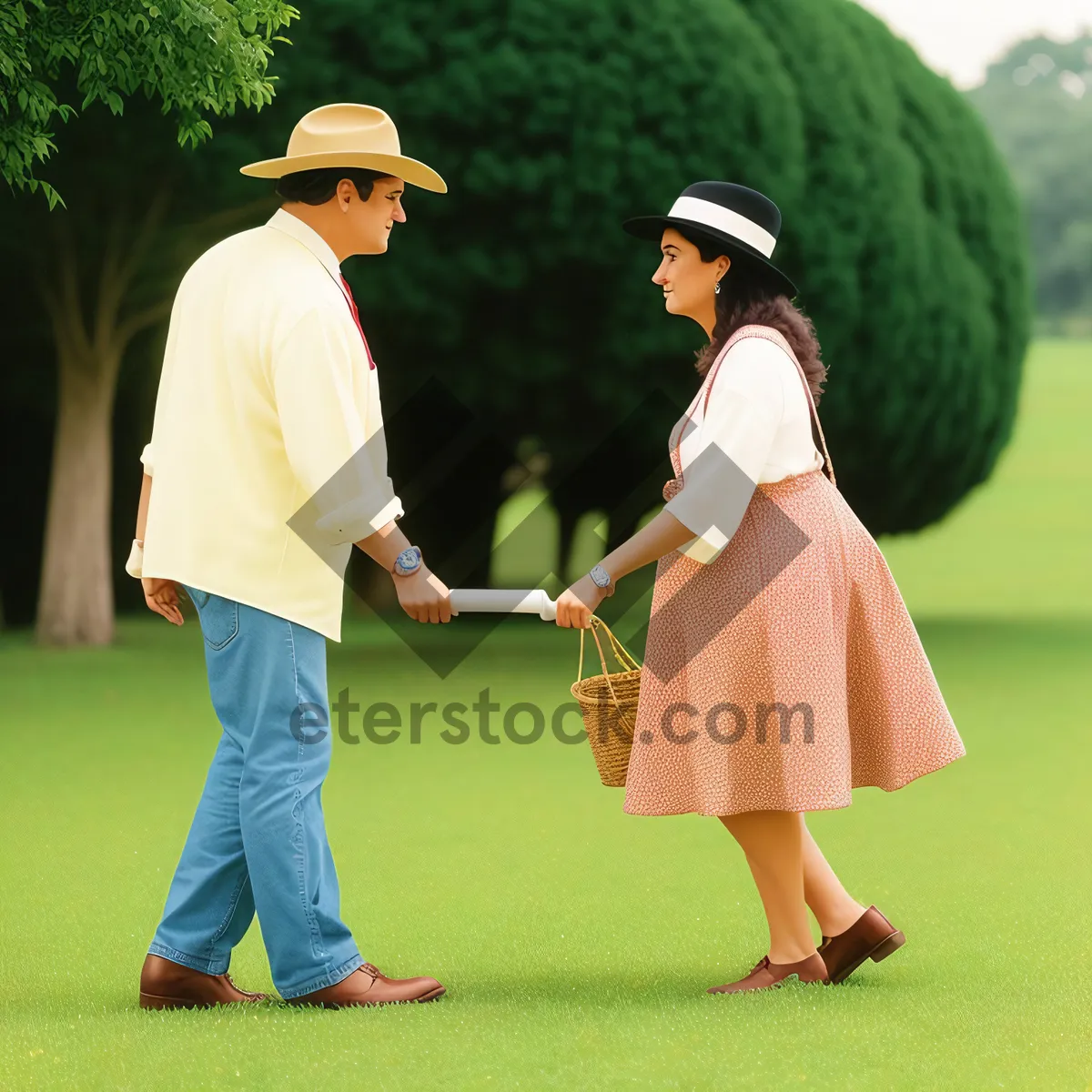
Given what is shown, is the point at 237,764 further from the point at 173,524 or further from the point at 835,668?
the point at 835,668

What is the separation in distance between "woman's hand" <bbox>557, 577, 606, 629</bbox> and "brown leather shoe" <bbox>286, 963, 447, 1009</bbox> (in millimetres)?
1003

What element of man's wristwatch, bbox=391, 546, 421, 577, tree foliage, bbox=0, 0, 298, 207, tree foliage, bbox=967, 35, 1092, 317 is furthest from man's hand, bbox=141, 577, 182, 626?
tree foliage, bbox=967, 35, 1092, 317

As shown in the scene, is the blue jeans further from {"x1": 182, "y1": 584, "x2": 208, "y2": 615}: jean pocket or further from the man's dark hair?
the man's dark hair

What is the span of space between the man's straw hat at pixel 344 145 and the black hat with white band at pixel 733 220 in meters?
0.67

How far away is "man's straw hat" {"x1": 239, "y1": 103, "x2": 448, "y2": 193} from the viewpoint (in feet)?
13.7

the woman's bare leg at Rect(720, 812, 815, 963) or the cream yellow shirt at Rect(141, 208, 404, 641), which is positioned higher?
the cream yellow shirt at Rect(141, 208, 404, 641)

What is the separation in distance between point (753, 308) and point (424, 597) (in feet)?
3.95

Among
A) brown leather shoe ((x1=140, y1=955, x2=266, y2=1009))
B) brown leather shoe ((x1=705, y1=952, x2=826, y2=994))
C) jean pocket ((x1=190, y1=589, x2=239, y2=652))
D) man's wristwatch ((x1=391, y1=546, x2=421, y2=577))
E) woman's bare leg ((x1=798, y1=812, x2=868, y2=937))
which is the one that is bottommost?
brown leather shoe ((x1=140, y1=955, x2=266, y2=1009))

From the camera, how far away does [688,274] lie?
4.43 m

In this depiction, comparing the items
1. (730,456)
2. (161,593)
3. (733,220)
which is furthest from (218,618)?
(733,220)

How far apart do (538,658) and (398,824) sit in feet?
24.9

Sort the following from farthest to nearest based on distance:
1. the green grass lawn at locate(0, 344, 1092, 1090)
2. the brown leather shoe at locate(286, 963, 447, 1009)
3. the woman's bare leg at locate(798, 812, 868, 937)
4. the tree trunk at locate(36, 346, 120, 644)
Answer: the tree trunk at locate(36, 346, 120, 644), the woman's bare leg at locate(798, 812, 868, 937), the brown leather shoe at locate(286, 963, 447, 1009), the green grass lawn at locate(0, 344, 1092, 1090)

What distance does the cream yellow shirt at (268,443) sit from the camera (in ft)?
13.1

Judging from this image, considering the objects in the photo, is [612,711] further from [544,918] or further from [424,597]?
[544,918]
